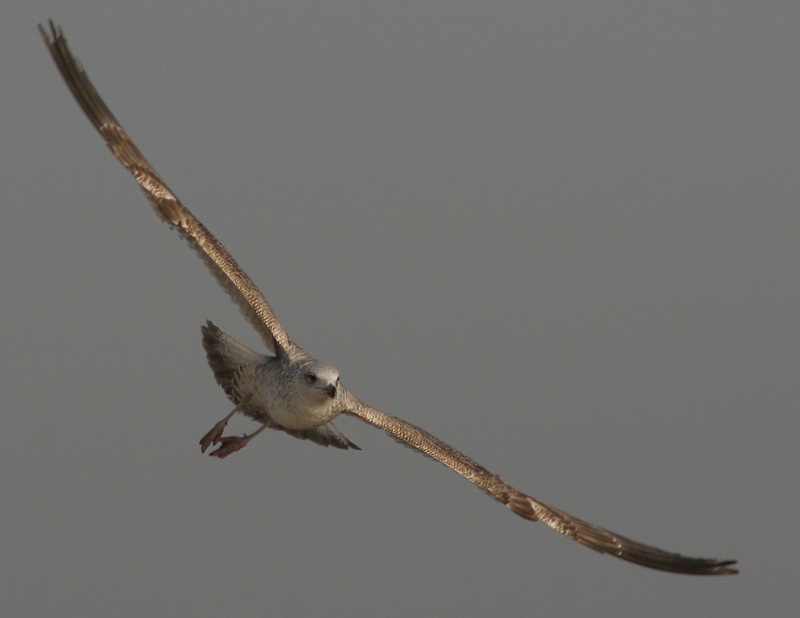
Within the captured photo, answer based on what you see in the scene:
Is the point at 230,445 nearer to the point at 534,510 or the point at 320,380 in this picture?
the point at 320,380

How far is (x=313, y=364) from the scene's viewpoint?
677 inches

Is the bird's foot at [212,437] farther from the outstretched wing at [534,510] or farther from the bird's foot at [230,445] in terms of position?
the outstretched wing at [534,510]

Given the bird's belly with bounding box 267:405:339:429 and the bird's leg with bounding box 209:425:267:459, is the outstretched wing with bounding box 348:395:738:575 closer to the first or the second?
the bird's belly with bounding box 267:405:339:429

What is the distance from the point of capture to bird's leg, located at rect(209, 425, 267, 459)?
711 inches

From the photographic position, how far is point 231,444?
1809 cm

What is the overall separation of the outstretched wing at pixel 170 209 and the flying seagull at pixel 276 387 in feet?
0.04

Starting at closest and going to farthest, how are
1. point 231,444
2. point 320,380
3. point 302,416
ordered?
point 320,380 → point 302,416 → point 231,444

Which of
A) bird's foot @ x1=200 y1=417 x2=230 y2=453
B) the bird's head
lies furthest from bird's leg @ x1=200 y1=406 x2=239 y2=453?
the bird's head

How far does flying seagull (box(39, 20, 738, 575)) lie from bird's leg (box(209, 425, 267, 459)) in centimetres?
A: 1

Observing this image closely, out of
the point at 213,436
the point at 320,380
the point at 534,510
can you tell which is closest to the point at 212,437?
the point at 213,436

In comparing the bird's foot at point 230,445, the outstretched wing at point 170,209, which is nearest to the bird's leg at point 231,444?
the bird's foot at point 230,445

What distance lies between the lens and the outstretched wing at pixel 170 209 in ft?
56.0

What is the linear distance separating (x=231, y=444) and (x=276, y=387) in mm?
1083

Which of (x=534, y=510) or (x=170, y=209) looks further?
(x=534, y=510)
